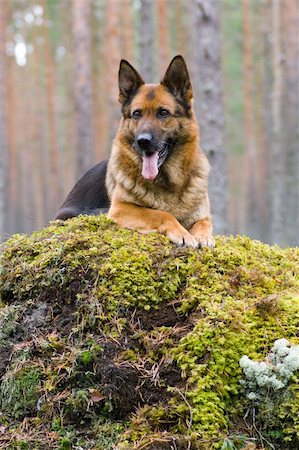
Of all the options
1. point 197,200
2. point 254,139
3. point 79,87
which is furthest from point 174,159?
point 254,139

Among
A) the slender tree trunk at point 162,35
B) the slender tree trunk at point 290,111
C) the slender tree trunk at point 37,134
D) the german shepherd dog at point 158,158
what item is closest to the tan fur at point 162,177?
the german shepherd dog at point 158,158

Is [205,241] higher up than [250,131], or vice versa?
[205,241]

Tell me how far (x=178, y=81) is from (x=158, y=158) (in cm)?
73

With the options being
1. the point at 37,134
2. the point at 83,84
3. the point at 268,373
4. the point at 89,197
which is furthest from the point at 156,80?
the point at 268,373

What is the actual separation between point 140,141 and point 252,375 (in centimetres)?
220

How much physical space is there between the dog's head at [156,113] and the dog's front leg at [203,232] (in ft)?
1.82

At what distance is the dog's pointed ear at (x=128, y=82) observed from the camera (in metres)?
5.07

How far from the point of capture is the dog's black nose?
4688 mm

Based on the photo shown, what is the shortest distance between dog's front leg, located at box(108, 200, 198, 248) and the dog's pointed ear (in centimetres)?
96

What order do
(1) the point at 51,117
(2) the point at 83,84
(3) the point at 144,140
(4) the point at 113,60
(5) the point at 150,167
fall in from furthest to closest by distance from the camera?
(1) the point at 51,117
(4) the point at 113,60
(2) the point at 83,84
(5) the point at 150,167
(3) the point at 144,140

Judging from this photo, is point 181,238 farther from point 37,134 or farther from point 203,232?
point 37,134

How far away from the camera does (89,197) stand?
624 centimetres

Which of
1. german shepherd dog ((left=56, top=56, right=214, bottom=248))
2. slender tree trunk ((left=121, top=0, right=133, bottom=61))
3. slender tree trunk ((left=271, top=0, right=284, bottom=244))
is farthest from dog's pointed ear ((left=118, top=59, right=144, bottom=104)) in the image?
slender tree trunk ((left=121, top=0, right=133, bottom=61))

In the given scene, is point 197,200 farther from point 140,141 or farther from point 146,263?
point 146,263
